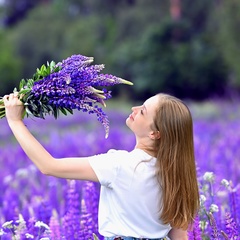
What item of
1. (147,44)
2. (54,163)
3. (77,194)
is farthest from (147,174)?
(147,44)

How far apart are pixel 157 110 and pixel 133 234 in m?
0.51

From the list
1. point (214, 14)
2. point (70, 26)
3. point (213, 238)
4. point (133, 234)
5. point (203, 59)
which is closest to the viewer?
point (133, 234)

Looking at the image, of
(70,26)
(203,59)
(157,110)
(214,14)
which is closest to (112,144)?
(157,110)

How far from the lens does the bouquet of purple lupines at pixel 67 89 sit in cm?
301

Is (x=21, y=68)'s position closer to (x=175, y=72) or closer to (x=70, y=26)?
(x=70, y=26)

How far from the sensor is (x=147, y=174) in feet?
10.0

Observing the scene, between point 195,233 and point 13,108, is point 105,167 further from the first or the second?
point 195,233

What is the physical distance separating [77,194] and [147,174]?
49.2 inches

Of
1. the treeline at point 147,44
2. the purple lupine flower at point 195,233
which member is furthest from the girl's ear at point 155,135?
the treeline at point 147,44

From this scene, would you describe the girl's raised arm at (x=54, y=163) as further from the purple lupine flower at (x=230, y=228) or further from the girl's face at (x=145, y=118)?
the purple lupine flower at (x=230, y=228)

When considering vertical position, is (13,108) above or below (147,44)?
below

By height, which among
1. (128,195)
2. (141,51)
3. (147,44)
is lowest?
(128,195)

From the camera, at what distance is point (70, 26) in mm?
47438

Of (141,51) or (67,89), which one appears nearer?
(67,89)
